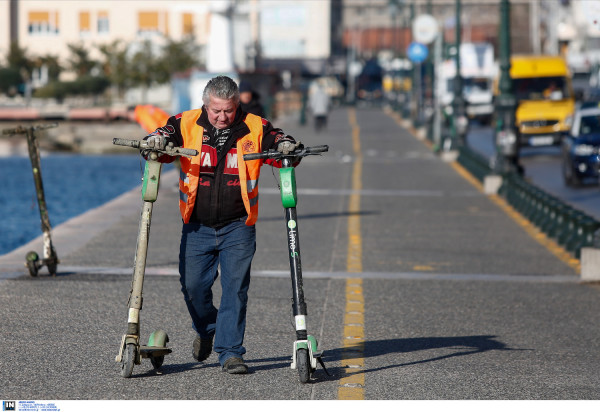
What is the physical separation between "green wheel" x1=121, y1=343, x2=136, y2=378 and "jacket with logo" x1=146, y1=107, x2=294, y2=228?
801mm

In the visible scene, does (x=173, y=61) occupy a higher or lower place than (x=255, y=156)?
higher

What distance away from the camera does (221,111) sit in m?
7.39

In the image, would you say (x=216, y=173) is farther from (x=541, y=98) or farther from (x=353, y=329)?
(x=541, y=98)

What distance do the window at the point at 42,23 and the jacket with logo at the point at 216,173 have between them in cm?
9679

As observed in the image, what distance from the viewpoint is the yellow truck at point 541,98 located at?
34594 millimetres

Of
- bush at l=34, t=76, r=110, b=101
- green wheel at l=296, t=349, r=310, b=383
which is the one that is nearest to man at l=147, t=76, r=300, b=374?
green wheel at l=296, t=349, r=310, b=383

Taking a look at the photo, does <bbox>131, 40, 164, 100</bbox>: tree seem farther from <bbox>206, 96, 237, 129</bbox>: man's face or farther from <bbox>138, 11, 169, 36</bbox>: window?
<bbox>206, 96, 237, 129</bbox>: man's face

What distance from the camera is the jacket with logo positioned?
7.46 m

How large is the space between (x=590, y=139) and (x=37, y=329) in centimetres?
1731

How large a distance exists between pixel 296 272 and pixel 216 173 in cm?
74

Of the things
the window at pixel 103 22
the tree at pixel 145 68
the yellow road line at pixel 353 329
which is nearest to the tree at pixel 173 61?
the tree at pixel 145 68

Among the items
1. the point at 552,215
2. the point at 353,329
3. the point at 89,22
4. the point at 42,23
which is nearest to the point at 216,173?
the point at 353,329

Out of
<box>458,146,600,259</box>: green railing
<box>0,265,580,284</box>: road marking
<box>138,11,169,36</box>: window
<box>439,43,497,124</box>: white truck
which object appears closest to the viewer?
<box>0,265,580,284</box>: road marking

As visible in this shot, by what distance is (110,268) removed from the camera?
12500 mm
